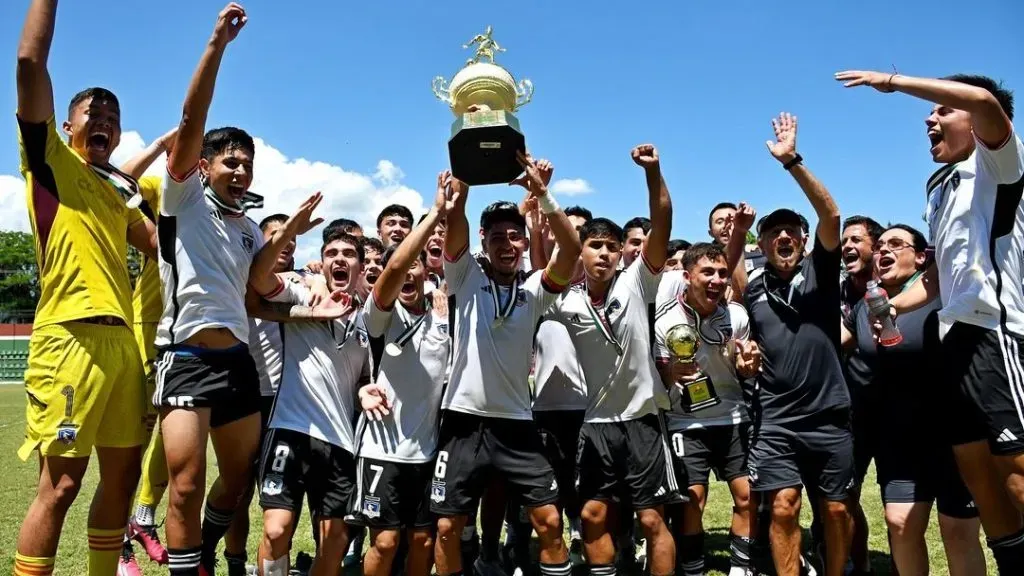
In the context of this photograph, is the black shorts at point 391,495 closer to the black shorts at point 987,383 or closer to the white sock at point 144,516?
the white sock at point 144,516

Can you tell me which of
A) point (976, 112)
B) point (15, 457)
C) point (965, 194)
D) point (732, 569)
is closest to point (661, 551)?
point (732, 569)

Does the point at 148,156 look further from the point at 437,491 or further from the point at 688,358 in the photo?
the point at 688,358

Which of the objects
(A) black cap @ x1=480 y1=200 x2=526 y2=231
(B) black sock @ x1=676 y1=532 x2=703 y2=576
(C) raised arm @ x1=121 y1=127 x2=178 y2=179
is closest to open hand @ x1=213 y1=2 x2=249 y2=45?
(C) raised arm @ x1=121 y1=127 x2=178 y2=179

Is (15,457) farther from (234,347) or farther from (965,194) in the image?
(965,194)

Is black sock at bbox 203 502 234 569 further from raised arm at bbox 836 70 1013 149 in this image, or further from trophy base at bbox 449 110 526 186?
raised arm at bbox 836 70 1013 149

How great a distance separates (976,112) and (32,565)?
5171mm

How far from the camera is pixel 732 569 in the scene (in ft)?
16.8

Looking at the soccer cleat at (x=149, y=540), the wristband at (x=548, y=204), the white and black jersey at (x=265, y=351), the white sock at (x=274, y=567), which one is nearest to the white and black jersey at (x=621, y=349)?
the wristband at (x=548, y=204)

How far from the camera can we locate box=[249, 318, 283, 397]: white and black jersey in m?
5.35

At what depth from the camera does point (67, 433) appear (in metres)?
3.54

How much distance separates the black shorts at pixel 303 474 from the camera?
428cm

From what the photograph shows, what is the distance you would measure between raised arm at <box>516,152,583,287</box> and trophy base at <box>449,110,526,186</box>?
119 mm

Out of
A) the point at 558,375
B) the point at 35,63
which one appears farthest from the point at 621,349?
the point at 35,63

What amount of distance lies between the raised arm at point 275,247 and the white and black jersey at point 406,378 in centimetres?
61
